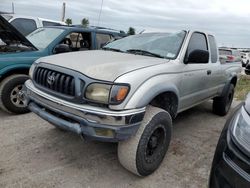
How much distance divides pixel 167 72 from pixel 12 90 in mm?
2929

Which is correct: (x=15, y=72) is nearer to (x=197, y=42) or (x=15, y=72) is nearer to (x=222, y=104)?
(x=197, y=42)

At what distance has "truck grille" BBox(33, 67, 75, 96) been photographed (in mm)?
2898

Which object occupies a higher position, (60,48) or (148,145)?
(60,48)

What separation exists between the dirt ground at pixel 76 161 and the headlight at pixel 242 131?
128 centimetres

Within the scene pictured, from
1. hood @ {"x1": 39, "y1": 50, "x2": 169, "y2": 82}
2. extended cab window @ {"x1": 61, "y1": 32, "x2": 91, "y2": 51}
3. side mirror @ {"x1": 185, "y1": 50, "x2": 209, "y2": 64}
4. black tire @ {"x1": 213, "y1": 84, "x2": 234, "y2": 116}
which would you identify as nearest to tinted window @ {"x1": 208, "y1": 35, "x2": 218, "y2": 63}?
black tire @ {"x1": 213, "y1": 84, "x2": 234, "y2": 116}

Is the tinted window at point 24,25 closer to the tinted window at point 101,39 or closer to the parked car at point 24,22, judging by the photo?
the parked car at point 24,22

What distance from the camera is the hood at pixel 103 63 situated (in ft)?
9.33

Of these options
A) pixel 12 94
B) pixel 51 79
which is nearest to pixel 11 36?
pixel 12 94

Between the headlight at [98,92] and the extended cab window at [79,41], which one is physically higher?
the headlight at [98,92]

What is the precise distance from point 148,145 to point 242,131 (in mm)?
1346

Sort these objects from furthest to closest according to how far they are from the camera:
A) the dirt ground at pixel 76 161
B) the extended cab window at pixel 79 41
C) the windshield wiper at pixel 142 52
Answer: the extended cab window at pixel 79 41
the windshield wiper at pixel 142 52
the dirt ground at pixel 76 161

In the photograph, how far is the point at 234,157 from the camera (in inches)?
76.5

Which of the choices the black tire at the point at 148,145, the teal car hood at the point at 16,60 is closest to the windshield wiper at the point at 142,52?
the black tire at the point at 148,145

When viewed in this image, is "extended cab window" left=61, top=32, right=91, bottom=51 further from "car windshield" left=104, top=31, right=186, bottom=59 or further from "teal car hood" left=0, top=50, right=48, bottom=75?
"car windshield" left=104, top=31, right=186, bottom=59
